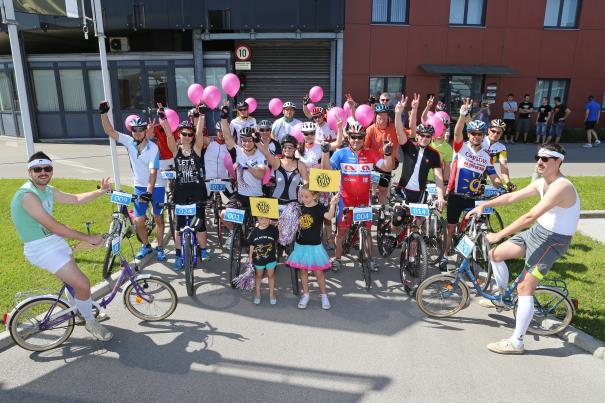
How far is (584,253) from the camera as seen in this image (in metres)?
6.91

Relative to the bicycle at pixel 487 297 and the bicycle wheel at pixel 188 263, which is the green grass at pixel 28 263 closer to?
the bicycle wheel at pixel 188 263

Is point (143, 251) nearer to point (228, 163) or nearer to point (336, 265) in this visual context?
point (228, 163)

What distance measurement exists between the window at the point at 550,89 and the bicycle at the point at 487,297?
18.8 meters

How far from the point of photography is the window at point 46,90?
57.8 ft

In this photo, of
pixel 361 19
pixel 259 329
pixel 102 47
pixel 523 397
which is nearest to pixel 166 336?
pixel 259 329

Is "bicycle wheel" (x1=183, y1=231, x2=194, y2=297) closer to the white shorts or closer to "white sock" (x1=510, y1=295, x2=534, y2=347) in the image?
the white shorts

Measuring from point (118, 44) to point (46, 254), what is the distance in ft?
53.0

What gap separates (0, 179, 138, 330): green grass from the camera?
5.71 meters

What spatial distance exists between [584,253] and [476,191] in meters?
2.33

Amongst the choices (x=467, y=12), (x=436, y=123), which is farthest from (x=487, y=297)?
(x=467, y=12)

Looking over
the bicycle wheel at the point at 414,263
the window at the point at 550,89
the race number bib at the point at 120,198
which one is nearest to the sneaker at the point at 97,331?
the race number bib at the point at 120,198

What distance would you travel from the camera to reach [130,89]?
58.7 ft

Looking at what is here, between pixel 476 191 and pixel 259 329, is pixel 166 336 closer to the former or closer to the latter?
pixel 259 329

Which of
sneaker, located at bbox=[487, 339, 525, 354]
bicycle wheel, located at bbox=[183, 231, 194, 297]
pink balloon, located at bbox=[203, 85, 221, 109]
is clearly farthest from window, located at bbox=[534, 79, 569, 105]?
bicycle wheel, located at bbox=[183, 231, 194, 297]
